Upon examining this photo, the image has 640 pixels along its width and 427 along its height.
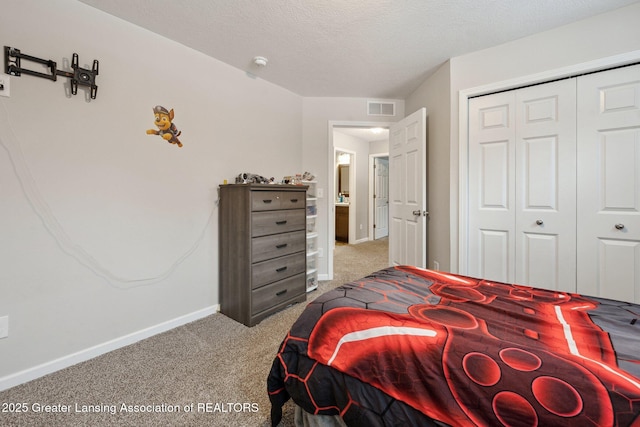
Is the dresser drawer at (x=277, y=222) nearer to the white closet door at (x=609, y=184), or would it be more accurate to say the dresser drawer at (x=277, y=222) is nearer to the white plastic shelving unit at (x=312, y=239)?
the white plastic shelving unit at (x=312, y=239)

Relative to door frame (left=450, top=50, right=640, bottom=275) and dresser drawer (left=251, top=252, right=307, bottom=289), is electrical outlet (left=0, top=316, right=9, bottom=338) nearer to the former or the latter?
dresser drawer (left=251, top=252, right=307, bottom=289)

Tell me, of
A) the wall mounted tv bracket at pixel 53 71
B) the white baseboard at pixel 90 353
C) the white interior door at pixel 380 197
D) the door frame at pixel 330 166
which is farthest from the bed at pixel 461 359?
the white interior door at pixel 380 197

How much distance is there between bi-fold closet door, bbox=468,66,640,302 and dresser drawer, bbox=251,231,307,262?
5.35 ft

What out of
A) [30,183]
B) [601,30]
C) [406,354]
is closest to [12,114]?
[30,183]

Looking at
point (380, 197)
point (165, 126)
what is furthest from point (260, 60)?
point (380, 197)

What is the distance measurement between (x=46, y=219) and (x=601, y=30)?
13.0ft

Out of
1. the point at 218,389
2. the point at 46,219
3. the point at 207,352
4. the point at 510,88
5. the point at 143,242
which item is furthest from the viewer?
the point at 510,88

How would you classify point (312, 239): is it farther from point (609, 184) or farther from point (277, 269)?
point (609, 184)

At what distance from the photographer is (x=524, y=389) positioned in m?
0.70

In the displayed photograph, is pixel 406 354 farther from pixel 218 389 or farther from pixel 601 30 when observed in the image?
pixel 601 30

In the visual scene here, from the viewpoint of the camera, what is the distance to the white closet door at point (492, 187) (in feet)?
7.80

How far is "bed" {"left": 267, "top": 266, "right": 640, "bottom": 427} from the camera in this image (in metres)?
0.68

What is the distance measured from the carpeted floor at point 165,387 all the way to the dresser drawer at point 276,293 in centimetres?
23

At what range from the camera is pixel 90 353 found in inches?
72.6
